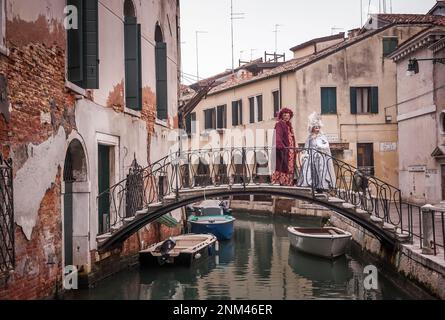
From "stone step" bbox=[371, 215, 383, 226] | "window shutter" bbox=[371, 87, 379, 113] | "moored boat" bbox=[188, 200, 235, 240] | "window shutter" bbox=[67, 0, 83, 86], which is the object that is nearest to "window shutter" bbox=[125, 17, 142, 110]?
"window shutter" bbox=[67, 0, 83, 86]

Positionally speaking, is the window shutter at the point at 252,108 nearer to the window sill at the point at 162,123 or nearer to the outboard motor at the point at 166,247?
the window sill at the point at 162,123

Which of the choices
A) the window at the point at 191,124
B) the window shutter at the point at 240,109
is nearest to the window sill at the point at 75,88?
the window shutter at the point at 240,109

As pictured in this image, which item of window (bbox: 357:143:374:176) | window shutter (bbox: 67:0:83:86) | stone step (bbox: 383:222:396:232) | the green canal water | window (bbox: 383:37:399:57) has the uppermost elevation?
window (bbox: 383:37:399:57)

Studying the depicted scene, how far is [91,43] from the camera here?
9.59 meters

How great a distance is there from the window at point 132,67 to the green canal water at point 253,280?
3625mm

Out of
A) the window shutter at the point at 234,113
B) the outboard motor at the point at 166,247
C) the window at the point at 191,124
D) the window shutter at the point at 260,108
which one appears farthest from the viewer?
the window at the point at 191,124

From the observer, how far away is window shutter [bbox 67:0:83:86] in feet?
31.0

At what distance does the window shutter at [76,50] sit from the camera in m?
9.44

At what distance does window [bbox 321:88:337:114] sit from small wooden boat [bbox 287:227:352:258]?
28.5 feet

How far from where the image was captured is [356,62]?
22.8 meters

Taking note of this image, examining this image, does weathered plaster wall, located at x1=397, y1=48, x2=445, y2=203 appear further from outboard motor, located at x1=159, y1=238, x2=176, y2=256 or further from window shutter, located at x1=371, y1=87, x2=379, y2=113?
outboard motor, located at x1=159, y1=238, x2=176, y2=256

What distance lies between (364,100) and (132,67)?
13.5 metres
